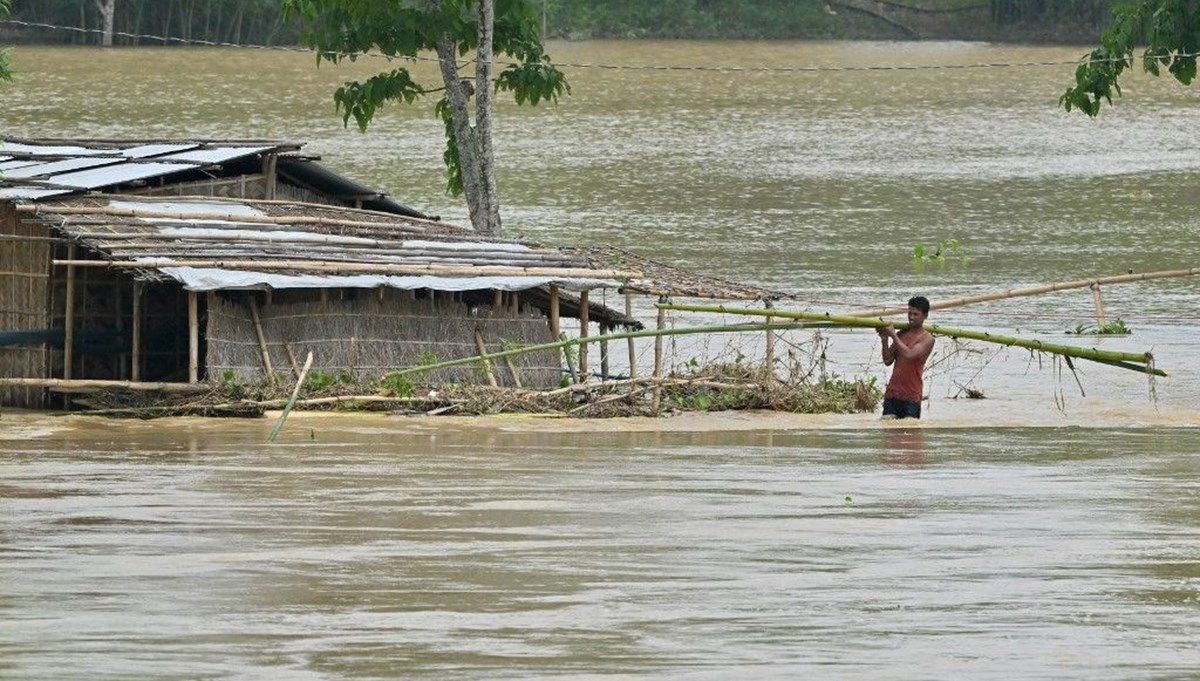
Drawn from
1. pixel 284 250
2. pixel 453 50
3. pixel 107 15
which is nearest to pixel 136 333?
pixel 284 250

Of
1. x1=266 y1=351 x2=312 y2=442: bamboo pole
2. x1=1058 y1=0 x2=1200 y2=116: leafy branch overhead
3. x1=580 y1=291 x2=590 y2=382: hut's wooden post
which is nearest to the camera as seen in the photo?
x1=266 y1=351 x2=312 y2=442: bamboo pole

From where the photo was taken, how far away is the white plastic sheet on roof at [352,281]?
667 inches

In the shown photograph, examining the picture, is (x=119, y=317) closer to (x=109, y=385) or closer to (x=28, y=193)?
(x=28, y=193)

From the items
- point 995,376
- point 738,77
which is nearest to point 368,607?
point 995,376

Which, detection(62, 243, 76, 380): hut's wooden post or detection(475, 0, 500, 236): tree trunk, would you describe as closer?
detection(62, 243, 76, 380): hut's wooden post

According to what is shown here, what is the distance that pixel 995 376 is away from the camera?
22.8m

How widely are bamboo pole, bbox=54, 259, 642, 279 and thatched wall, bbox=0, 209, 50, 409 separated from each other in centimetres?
52

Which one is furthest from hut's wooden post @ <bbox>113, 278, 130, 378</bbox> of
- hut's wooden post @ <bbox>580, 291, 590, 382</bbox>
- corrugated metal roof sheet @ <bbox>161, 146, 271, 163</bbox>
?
hut's wooden post @ <bbox>580, 291, 590, 382</bbox>

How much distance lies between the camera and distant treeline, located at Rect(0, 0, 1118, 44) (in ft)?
246

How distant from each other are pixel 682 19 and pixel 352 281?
66.1 metres

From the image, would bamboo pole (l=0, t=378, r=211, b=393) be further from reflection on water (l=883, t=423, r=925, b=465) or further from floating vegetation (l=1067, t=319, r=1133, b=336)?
floating vegetation (l=1067, t=319, r=1133, b=336)

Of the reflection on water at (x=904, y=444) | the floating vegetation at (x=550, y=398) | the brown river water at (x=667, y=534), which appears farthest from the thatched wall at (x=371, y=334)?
the reflection on water at (x=904, y=444)

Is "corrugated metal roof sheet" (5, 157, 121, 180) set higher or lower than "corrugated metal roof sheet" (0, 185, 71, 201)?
higher

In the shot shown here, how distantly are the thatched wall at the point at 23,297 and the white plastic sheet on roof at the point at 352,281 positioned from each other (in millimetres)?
1985
